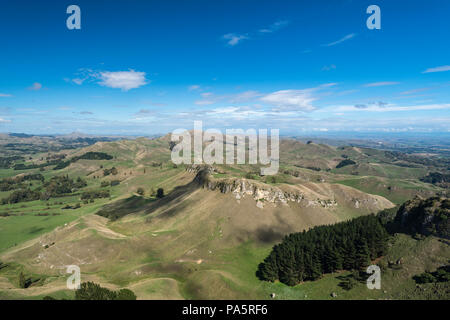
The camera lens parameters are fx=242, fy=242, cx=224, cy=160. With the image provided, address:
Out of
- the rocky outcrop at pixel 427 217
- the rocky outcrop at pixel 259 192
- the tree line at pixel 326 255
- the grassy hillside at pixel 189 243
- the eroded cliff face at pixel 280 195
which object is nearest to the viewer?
the grassy hillside at pixel 189 243

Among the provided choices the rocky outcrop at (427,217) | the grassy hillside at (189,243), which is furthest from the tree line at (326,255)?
the rocky outcrop at (427,217)

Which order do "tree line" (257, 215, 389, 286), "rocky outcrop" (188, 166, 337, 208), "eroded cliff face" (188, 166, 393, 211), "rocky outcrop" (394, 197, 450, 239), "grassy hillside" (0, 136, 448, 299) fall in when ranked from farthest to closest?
"eroded cliff face" (188, 166, 393, 211) → "rocky outcrop" (188, 166, 337, 208) → "rocky outcrop" (394, 197, 450, 239) → "tree line" (257, 215, 389, 286) → "grassy hillside" (0, 136, 448, 299)

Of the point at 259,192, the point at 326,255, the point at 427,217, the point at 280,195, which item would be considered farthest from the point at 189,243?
the point at 427,217

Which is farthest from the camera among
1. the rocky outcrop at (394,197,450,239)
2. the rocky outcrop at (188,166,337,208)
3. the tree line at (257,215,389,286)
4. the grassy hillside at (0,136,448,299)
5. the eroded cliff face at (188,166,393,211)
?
the eroded cliff face at (188,166,393,211)

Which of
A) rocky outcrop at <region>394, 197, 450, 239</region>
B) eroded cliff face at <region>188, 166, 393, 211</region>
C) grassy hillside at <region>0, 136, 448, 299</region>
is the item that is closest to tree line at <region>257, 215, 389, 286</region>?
grassy hillside at <region>0, 136, 448, 299</region>

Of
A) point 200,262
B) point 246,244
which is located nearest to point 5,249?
point 200,262

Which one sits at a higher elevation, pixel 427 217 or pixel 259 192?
pixel 427 217

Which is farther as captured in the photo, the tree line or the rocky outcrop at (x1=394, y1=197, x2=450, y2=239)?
the rocky outcrop at (x1=394, y1=197, x2=450, y2=239)

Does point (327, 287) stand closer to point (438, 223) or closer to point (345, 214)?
point (438, 223)

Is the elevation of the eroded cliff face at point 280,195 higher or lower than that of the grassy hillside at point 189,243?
higher

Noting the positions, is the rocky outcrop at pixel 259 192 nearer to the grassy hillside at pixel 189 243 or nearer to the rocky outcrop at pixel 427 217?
the grassy hillside at pixel 189 243

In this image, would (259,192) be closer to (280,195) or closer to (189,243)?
(280,195)

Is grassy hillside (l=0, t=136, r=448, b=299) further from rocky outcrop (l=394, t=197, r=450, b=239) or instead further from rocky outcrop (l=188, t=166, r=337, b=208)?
rocky outcrop (l=394, t=197, r=450, b=239)
